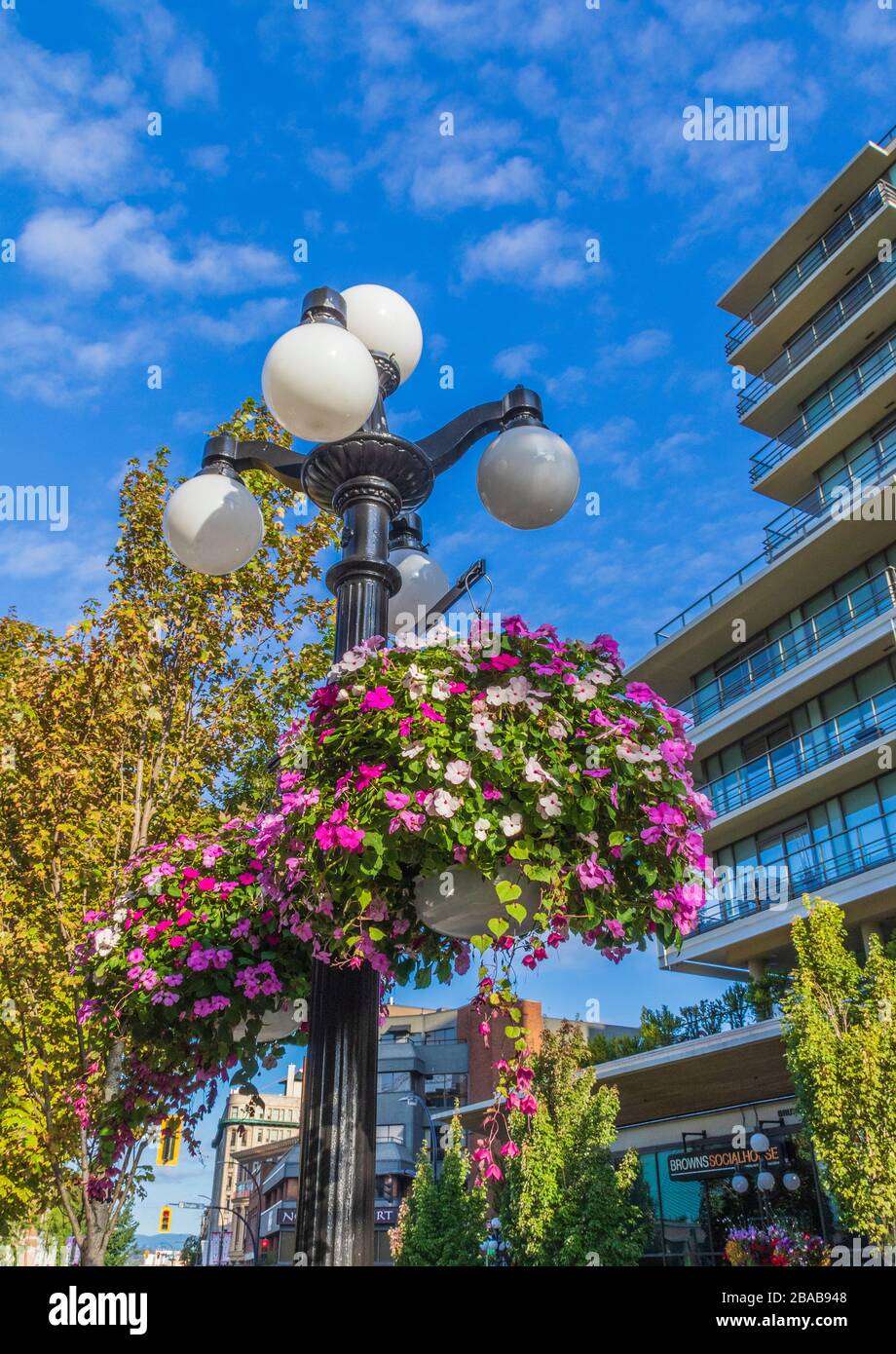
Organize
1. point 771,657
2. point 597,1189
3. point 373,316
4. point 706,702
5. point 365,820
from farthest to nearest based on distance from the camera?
1. point 706,702
2. point 771,657
3. point 597,1189
4. point 373,316
5. point 365,820

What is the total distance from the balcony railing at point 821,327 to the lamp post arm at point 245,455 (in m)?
26.7

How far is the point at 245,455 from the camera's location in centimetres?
381

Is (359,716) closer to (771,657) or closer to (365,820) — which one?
(365,820)

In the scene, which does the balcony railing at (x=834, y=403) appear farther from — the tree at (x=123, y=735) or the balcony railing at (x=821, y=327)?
the tree at (x=123, y=735)

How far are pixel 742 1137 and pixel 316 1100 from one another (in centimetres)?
2026

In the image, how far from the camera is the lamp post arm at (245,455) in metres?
3.72

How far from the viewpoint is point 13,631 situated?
13.5 metres

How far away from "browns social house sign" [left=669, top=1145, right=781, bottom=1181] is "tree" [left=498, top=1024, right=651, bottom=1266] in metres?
1.89

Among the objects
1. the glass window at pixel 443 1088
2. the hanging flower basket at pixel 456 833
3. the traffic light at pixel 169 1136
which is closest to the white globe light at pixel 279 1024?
the hanging flower basket at pixel 456 833

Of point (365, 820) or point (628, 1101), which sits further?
point (628, 1101)

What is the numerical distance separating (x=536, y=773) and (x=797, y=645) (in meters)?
25.5

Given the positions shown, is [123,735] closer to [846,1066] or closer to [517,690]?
[517,690]
